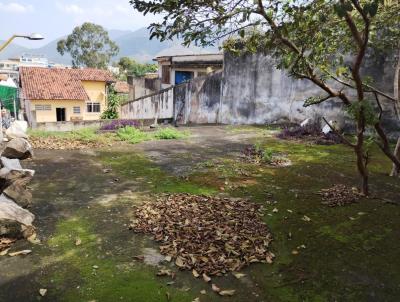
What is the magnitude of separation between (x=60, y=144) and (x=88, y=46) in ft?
145

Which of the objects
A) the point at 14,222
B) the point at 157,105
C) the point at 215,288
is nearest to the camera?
the point at 215,288

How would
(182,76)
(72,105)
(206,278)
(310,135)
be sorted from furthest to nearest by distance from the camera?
(72,105)
(182,76)
(310,135)
(206,278)

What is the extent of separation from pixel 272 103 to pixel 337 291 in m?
12.1

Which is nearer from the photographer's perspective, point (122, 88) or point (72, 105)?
point (72, 105)

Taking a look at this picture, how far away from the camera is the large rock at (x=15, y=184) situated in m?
5.46

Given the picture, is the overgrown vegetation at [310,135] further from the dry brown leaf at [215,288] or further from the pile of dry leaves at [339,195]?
the dry brown leaf at [215,288]

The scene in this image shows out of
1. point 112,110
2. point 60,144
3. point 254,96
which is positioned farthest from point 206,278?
point 112,110

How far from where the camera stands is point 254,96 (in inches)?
615

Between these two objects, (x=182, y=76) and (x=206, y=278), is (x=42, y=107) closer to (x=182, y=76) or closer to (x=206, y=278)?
(x=182, y=76)

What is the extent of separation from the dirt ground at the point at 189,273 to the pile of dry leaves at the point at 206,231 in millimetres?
159

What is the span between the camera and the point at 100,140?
39.0ft

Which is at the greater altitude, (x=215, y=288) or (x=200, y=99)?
(x=200, y=99)

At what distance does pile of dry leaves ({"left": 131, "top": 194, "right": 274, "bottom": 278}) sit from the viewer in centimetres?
409

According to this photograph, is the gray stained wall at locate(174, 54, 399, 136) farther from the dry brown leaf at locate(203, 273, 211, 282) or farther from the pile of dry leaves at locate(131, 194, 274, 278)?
the dry brown leaf at locate(203, 273, 211, 282)
